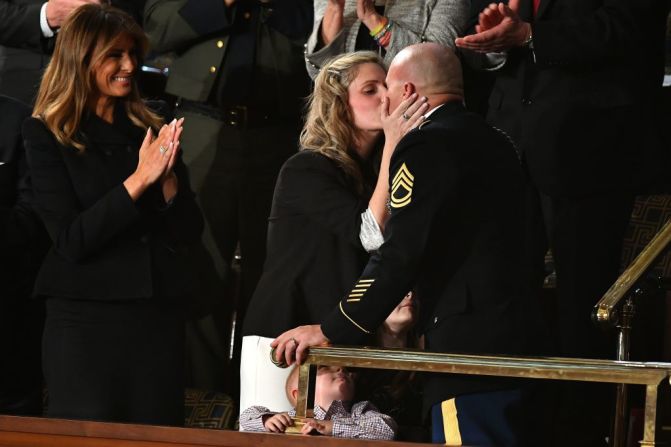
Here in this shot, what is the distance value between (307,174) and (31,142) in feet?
2.69

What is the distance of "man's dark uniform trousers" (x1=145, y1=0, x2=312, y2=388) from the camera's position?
4.43 metres

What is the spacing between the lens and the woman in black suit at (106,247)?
3609 mm

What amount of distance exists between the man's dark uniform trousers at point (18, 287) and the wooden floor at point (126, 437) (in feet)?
4.11

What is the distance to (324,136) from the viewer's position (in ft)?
12.7

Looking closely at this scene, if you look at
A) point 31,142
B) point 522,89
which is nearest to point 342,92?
point 522,89

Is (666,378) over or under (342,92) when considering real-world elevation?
under

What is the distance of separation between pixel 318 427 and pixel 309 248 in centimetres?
69

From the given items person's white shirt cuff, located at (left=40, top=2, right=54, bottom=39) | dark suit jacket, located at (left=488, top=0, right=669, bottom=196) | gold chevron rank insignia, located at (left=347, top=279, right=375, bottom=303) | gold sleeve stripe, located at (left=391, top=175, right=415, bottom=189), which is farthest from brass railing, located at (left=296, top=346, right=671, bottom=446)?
person's white shirt cuff, located at (left=40, top=2, right=54, bottom=39)

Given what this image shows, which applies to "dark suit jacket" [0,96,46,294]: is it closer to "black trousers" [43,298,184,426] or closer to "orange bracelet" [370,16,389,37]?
"black trousers" [43,298,184,426]

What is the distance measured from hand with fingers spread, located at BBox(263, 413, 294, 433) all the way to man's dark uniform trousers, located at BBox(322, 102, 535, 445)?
1.21 ft

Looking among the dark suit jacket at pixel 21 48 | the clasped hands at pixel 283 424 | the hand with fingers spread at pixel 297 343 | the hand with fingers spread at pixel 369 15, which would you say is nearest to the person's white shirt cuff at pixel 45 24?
the dark suit jacket at pixel 21 48

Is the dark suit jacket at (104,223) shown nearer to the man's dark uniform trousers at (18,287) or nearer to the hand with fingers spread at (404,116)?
the man's dark uniform trousers at (18,287)

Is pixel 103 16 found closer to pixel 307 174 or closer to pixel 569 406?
pixel 307 174

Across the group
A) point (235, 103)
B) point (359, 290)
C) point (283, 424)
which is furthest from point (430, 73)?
point (235, 103)
